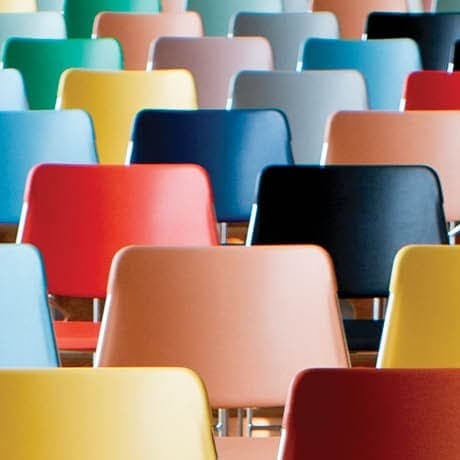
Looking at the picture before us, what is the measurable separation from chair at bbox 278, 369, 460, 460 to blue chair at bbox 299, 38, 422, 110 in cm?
407

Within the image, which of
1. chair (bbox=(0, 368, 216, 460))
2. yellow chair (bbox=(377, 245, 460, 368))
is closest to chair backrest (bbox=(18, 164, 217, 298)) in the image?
yellow chair (bbox=(377, 245, 460, 368))

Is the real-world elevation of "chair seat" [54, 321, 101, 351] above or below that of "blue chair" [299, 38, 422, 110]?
below

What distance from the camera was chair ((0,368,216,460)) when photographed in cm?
267

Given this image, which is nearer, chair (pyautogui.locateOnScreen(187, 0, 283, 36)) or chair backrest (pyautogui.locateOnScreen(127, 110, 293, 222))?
chair backrest (pyautogui.locateOnScreen(127, 110, 293, 222))

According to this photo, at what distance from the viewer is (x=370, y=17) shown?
290 inches

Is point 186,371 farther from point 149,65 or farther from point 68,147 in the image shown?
point 149,65

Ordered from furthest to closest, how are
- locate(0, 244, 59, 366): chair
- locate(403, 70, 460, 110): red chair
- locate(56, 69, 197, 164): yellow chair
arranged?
locate(403, 70, 460, 110): red chair
locate(56, 69, 197, 164): yellow chair
locate(0, 244, 59, 366): chair

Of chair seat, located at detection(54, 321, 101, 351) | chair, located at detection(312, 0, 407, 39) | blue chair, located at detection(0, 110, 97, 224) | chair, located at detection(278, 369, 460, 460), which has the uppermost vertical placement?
chair, located at detection(278, 369, 460, 460)

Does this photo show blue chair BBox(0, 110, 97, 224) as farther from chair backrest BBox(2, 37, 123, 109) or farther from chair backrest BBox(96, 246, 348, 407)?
chair backrest BBox(96, 246, 348, 407)

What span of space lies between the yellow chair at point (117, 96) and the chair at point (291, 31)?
1455 millimetres

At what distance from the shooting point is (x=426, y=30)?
293 inches

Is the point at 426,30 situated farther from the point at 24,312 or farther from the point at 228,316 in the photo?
the point at 24,312

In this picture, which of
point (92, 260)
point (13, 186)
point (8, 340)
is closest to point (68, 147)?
point (13, 186)

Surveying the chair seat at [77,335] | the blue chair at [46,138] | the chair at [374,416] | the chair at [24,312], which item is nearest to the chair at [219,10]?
the blue chair at [46,138]
